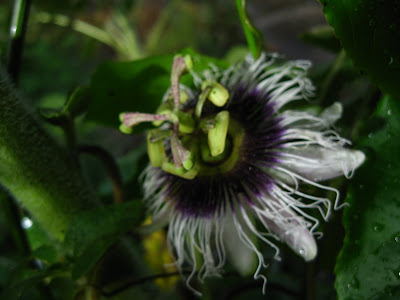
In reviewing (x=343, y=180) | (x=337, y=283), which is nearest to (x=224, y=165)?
(x=343, y=180)

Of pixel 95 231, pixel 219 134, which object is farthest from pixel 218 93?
pixel 95 231

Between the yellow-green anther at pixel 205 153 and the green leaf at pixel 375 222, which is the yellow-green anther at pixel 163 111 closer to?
the yellow-green anther at pixel 205 153

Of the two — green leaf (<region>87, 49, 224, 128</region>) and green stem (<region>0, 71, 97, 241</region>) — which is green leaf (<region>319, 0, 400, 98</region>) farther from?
green stem (<region>0, 71, 97, 241</region>)

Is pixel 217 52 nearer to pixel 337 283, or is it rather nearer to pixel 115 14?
pixel 115 14

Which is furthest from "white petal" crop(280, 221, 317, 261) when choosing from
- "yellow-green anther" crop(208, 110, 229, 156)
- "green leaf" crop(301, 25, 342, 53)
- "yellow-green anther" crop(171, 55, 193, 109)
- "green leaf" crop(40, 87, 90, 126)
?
"green leaf" crop(301, 25, 342, 53)

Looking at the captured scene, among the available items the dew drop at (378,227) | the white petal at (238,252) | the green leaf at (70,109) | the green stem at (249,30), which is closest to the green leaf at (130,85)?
the green leaf at (70,109)

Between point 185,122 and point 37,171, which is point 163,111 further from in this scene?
point 37,171

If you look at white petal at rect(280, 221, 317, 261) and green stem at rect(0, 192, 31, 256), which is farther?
green stem at rect(0, 192, 31, 256)
